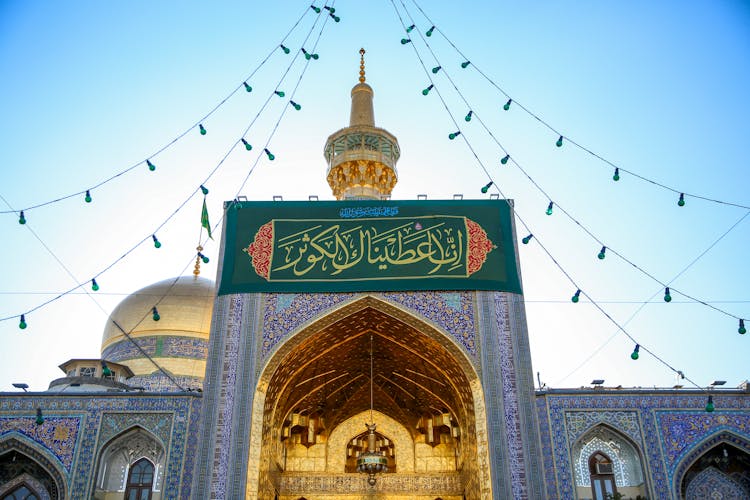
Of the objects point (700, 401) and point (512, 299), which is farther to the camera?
point (512, 299)

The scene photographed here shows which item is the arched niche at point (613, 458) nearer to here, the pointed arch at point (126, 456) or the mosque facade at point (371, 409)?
the mosque facade at point (371, 409)

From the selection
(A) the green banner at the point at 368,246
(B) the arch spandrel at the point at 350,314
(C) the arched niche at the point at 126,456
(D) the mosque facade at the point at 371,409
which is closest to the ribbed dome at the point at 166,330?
(D) the mosque facade at the point at 371,409

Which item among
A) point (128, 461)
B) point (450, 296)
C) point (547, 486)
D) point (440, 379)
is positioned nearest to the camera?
point (547, 486)

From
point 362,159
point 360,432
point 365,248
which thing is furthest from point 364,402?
point 362,159

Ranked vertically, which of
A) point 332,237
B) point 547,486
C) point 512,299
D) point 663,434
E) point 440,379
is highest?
point 332,237

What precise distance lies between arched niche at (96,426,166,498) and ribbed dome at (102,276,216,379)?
4280 millimetres

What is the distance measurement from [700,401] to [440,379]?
3.60 metres

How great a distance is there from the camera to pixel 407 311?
9625 mm

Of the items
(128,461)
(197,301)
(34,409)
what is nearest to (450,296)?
(128,461)

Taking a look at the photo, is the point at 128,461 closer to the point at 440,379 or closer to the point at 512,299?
the point at 440,379

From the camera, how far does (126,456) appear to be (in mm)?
9094

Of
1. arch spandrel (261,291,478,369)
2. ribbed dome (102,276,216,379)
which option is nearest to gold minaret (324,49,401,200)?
arch spandrel (261,291,478,369)

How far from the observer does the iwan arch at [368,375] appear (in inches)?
349

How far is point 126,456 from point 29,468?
1.22m
